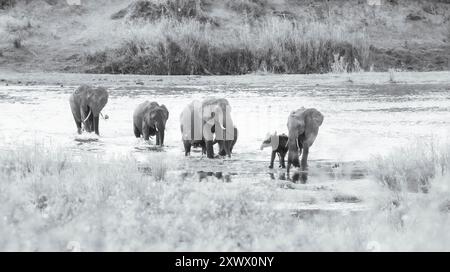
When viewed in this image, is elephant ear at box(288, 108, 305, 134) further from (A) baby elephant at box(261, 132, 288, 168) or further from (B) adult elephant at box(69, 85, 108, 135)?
(B) adult elephant at box(69, 85, 108, 135)

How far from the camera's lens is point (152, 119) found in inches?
634

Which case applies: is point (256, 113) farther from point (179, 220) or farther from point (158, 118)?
point (179, 220)

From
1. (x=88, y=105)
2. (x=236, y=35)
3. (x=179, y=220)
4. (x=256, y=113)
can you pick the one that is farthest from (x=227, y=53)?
(x=179, y=220)

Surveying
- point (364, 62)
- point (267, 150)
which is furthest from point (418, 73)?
point (267, 150)

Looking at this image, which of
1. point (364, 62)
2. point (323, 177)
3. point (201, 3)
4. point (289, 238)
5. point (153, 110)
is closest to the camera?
point (289, 238)

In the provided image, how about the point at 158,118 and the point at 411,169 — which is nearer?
the point at 411,169

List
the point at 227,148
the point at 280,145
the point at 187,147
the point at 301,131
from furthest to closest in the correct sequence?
the point at 187,147 < the point at 227,148 < the point at 280,145 < the point at 301,131

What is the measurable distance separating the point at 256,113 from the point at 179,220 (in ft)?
44.4

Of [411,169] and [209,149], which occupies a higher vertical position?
[209,149]

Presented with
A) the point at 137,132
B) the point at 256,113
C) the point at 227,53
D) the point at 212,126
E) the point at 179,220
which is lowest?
the point at 179,220

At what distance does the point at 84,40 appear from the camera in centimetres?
3512

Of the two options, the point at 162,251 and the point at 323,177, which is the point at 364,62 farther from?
the point at 162,251

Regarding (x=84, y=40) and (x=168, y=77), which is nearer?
(x=168, y=77)
